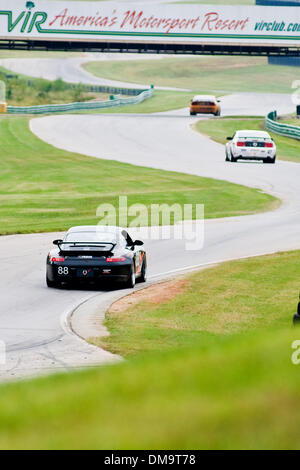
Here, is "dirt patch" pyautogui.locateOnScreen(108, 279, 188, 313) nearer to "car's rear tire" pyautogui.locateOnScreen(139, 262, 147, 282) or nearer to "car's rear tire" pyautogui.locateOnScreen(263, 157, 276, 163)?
"car's rear tire" pyautogui.locateOnScreen(139, 262, 147, 282)

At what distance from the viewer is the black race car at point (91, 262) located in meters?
17.7

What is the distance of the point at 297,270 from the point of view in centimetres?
2017

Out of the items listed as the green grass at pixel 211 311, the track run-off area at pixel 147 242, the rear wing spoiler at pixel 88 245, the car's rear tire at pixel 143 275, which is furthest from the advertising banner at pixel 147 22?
the rear wing spoiler at pixel 88 245

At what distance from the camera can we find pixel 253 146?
Answer: 47.8 meters

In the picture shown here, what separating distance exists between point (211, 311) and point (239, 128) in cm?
5407

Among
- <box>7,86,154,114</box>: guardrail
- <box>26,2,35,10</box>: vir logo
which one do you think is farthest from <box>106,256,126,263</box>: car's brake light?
<box>7,86,154,114</box>: guardrail

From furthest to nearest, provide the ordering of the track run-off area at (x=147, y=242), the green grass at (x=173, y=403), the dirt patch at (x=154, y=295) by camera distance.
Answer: the dirt patch at (x=154, y=295), the track run-off area at (x=147, y=242), the green grass at (x=173, y=403)

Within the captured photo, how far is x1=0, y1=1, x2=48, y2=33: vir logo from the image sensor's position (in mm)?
76125

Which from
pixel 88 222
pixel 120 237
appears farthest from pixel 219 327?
pixel 88 222

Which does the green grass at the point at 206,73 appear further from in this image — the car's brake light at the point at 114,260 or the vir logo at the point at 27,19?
the car's brake light at the point at 114,260

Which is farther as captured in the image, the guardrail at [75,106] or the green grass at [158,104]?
the green grass at [158,104]

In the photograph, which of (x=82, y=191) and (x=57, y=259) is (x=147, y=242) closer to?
(x=57, y=259)

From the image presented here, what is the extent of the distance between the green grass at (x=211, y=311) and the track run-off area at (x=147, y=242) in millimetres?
809

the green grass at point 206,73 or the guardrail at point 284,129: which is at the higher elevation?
the green grass at point 206,73
